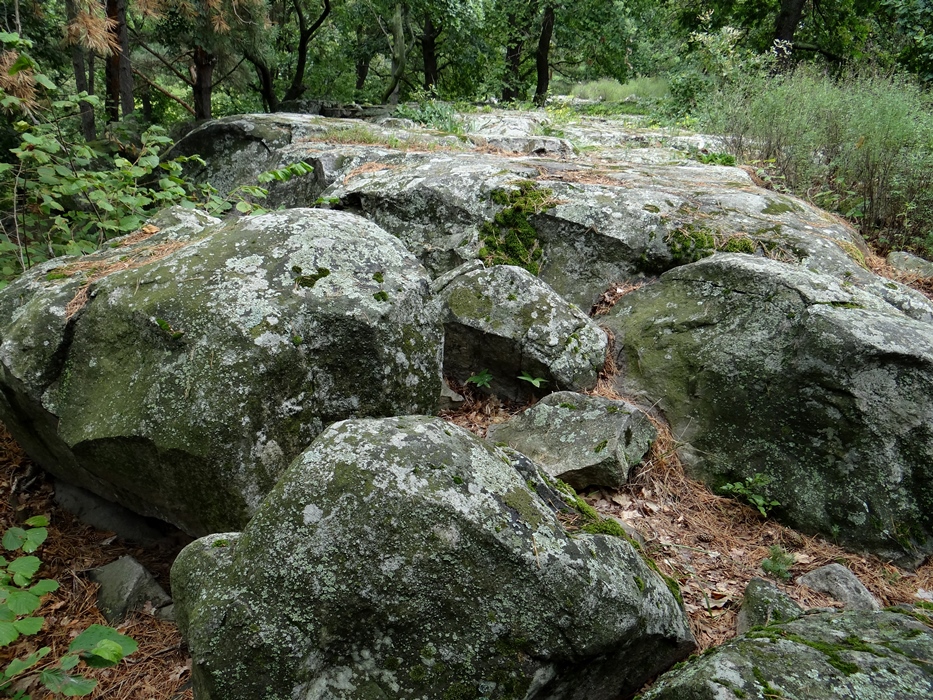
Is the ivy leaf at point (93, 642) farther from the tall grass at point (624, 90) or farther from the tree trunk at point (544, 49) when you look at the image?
the tree trunk at point (544, 49)

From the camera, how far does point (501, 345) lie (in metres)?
4.45

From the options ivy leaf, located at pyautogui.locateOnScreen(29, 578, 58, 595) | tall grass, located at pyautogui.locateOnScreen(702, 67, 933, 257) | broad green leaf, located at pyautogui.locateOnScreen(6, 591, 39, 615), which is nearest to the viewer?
broad green leaf, located at pyautogui.locateOnScreen(6, 591, 39, 615)

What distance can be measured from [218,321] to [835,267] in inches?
197

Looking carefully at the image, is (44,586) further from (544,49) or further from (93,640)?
(544,49)

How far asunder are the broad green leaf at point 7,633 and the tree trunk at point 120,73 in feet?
24.6

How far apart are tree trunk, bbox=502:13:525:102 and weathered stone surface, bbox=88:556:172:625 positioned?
18.9 meters

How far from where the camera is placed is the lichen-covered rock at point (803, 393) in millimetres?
3424

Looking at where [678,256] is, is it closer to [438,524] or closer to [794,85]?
[438,524]

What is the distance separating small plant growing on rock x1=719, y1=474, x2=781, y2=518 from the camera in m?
3.68

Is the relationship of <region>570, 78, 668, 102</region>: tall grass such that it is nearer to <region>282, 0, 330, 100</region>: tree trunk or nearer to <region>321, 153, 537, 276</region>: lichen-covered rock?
<region>282, 0, 330, 100</region>: tree trunk

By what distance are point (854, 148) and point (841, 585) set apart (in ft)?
21.3

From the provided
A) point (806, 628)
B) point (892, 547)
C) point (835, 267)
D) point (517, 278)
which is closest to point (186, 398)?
point (517, 278)

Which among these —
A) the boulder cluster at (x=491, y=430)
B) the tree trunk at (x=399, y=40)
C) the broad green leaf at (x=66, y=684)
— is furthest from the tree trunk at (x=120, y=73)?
the broad green leaf at (x=66, y=684)

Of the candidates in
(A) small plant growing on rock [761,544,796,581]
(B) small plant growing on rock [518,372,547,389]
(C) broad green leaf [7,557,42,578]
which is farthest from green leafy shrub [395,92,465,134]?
(C) broad green leaf [7,557,42,578]
